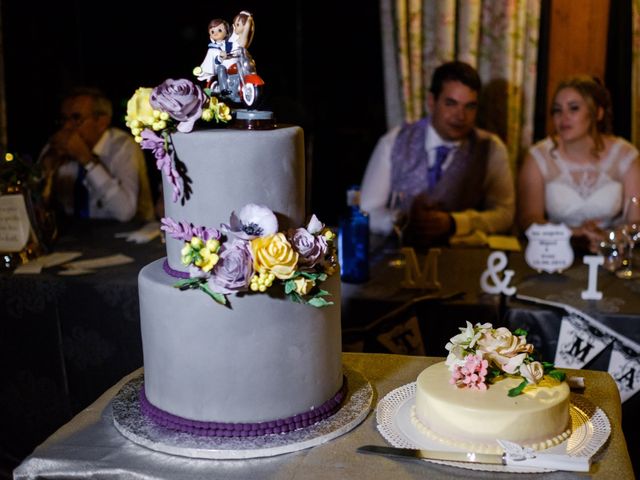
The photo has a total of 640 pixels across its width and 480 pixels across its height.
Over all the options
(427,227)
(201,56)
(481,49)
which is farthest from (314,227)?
(201,56)

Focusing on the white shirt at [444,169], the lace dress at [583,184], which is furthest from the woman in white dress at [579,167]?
the white shirt at [444,169]

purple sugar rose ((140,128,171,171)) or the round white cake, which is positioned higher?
purple sugar rose ((140,128,171,171))

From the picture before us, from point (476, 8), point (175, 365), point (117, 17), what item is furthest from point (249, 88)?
point (117, 17)

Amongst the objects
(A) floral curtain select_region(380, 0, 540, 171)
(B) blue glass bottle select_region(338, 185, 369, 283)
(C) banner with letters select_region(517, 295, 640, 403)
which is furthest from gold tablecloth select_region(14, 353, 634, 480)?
(A) floral curtain select_region(380, 0, 540, 171)

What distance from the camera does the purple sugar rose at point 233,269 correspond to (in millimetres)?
1148

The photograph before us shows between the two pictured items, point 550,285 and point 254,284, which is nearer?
point 254,284

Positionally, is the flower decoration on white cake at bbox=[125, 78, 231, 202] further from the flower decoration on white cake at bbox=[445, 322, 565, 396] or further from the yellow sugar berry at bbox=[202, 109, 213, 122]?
the flower decoration on white cake at bbox=[445, 322, 565, 396]

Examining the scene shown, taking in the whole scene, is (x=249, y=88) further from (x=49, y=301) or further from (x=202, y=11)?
(x=202, y=11)

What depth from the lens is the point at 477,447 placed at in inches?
44.9

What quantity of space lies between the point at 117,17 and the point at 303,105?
1353 millimetres

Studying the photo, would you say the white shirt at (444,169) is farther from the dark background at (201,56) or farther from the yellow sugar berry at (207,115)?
the yellow sugar berry at (207,115)

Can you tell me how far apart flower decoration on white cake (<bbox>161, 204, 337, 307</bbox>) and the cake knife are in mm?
282

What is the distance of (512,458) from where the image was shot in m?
1.10

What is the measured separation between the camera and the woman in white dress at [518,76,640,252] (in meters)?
3.31
